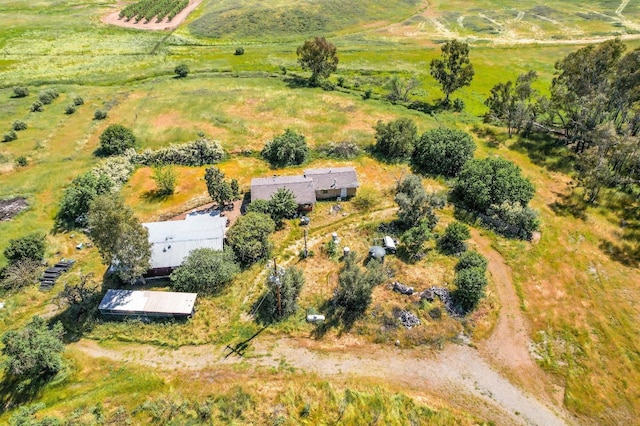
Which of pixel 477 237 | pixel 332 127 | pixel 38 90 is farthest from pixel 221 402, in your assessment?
pixel 38 90

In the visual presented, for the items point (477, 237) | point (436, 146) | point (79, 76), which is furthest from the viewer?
point (79, 76)

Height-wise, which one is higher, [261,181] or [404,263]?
[261,181]

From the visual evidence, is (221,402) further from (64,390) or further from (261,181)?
(261,181)

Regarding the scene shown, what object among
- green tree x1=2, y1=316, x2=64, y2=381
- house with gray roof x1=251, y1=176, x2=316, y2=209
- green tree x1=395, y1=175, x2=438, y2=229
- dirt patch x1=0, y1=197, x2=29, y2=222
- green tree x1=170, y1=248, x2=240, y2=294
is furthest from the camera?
house with gray roof x1=251, y1=176, x2=316, y2=209

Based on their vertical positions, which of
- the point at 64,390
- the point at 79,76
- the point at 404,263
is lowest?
the point at 64,390

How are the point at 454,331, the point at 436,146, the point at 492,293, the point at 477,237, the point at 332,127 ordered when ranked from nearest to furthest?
the point at 454,331 → the point at 492,293 → the point at 477,237 → the point at 436,146 → the point at 332,127

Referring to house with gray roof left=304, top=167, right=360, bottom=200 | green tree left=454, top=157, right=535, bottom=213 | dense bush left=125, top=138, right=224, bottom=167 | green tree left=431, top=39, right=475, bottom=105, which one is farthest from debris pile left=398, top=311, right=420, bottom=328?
green tree left=431, top=39, right=475, bottom=105

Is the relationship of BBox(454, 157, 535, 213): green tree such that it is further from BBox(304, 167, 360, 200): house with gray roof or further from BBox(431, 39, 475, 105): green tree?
BBox(431, 39, 475, 105): green tree

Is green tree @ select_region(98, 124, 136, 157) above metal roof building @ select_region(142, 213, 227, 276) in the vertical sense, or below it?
above
